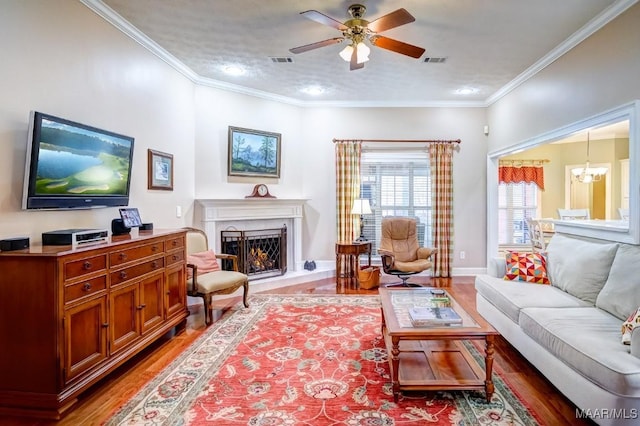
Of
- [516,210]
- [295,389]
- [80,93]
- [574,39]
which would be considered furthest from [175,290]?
[516,210]

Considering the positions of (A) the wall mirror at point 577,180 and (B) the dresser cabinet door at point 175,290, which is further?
(A) the wall mirror at point 577,180

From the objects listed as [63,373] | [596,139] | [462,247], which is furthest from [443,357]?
[596,139]

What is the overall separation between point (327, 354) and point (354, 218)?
3.12m

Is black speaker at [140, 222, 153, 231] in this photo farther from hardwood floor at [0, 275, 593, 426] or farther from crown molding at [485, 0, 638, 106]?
crown molding at [485, 0, 638, 106]

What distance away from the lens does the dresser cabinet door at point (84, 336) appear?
2092mm

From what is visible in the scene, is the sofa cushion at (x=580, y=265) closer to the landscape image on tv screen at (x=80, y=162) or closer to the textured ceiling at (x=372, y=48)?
the textured ceiling at (x=372, y=48)

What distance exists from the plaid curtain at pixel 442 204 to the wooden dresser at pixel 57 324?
4.71 meters

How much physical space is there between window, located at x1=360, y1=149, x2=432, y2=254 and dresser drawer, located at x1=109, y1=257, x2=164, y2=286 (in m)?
3.80

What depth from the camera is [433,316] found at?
2.42 metres

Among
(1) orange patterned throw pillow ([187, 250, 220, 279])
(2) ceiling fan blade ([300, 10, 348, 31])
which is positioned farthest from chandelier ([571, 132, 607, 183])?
(1) orange patterned throw pillow ([187, 250, 220, 279])

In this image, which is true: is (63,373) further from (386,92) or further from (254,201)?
(386,92)

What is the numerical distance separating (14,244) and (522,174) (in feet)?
28.6

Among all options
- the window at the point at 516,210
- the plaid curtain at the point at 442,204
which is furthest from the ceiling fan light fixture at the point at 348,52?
the window at the point at 516,210

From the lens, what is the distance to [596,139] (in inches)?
301
